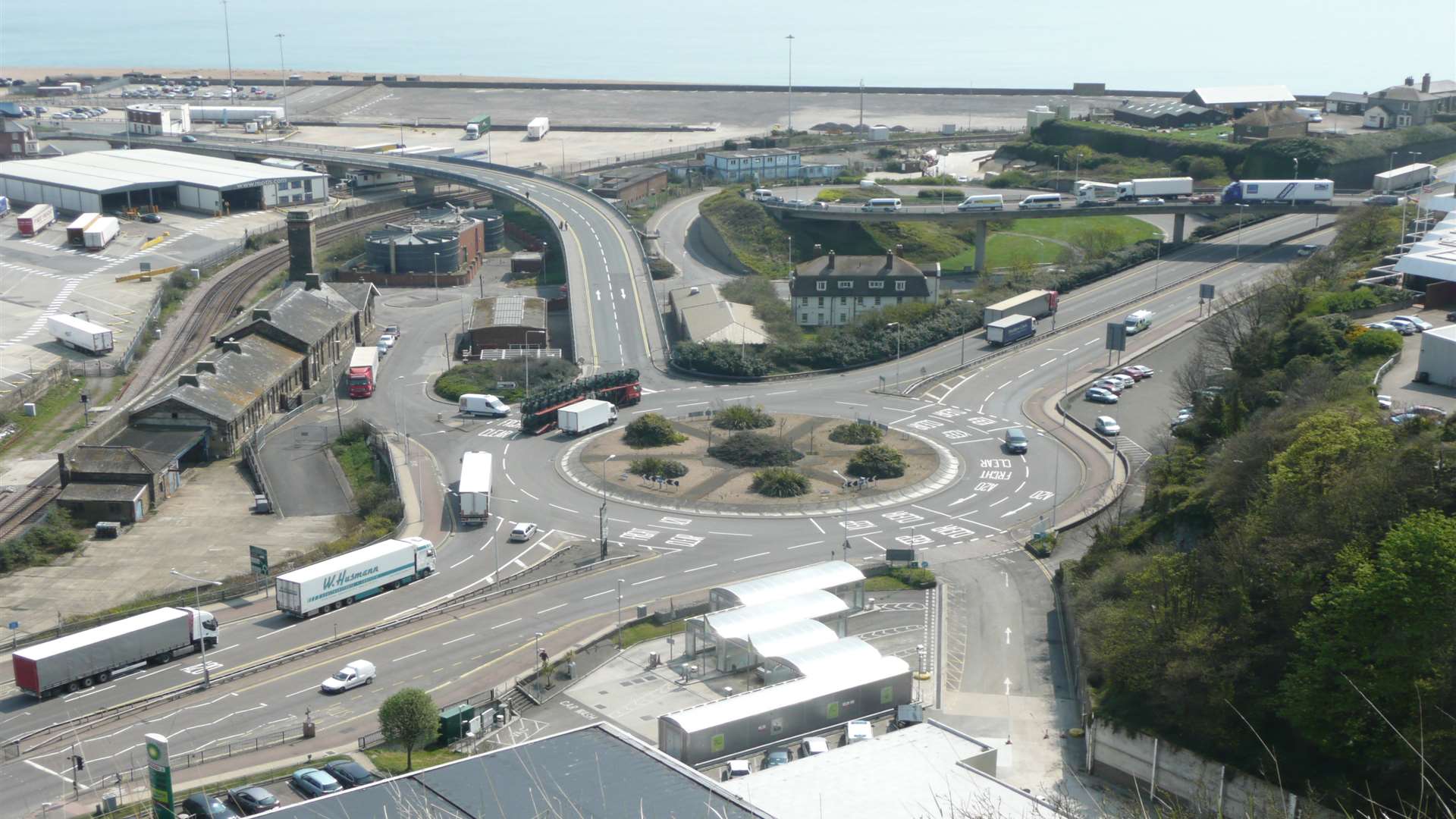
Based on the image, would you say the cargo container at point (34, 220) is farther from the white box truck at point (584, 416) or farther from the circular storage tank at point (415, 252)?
the white box truck at point (584, 416)

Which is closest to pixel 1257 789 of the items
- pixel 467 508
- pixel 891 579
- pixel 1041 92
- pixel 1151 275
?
pixel 891 579

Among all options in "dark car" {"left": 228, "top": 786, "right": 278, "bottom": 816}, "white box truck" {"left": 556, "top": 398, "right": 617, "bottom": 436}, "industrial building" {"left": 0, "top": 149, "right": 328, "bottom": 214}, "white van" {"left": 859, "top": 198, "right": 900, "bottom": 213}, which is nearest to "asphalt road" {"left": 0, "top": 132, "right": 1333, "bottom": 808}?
"white box truck" {"left": 556, "top": 398, "right": 617, "bottom": 436}

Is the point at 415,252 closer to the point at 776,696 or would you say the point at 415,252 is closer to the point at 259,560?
the point at 259,560

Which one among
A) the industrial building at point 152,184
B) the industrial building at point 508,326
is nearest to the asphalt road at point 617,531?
the industrial building at point 508,326

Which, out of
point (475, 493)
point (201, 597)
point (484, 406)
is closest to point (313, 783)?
point (201, 597)

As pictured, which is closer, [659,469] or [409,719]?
[409,719]

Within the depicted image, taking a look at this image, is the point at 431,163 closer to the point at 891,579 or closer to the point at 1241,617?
the point at 891,579
